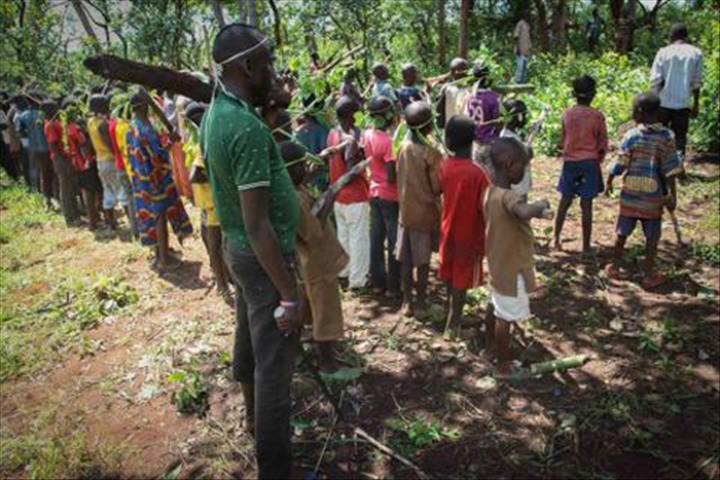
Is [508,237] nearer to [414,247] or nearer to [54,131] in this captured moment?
[414,247]

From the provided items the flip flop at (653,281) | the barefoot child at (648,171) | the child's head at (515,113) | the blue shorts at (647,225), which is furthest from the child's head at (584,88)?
the flip flop at (653,281)

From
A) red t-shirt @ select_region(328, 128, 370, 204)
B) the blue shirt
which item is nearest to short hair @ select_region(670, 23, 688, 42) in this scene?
red t-shirt @ select_region(328, 128, 370, 204)

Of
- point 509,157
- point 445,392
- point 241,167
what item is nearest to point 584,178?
point 509,157

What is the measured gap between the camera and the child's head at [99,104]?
7.36 metres

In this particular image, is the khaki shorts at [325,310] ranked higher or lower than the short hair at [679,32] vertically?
lower

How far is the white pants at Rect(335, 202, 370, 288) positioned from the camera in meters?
5.29

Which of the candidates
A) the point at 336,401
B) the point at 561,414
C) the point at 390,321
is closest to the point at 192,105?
the point at 390,321

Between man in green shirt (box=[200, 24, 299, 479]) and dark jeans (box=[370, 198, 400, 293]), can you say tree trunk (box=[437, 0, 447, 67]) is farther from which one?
man in green shirt (box=[200, 24, 299, 479])

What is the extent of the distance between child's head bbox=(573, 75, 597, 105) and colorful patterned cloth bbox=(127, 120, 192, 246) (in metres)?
4.40

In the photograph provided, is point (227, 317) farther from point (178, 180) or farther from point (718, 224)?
point (718, 224)

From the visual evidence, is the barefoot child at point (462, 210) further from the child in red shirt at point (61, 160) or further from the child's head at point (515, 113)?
the child in red shirt at point (61, 160)

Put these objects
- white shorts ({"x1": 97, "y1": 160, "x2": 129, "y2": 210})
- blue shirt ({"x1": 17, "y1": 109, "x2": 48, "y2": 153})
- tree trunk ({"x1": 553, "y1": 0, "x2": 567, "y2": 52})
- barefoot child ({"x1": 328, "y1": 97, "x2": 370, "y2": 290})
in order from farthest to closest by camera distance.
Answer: tree trunk ({"x1": 553, "y1": 0, "x2": 567, "y2": 52}) → blue shirt ({"x1": 17, "y1": 109, "x2": 48, "y2": 153}) → white shorts ({"x1": 97, "y1": 160, "x2": 129, "y2": 210}) → barefoot child ({"x1": 328, "y1": 97, "x2": 370, "y2": 290})

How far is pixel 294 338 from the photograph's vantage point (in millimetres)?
2945

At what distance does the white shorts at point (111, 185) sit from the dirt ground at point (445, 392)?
2445 millimetres
